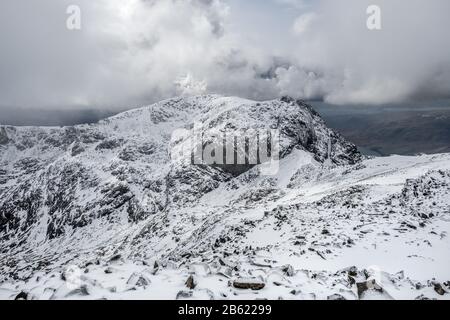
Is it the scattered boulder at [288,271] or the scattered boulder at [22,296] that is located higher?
the scattered boulder at [22,296]

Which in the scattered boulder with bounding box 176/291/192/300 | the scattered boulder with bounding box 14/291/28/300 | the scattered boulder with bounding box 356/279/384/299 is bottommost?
the scattered boulder with bounding box 356/279/384/299

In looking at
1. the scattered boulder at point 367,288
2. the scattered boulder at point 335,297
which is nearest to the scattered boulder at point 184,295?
the scattered boulder at point 335,297

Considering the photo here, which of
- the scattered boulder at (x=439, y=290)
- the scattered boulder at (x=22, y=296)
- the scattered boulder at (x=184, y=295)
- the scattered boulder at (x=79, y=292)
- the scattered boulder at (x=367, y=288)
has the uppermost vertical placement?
the scattered boulder at (x=79, y=292)

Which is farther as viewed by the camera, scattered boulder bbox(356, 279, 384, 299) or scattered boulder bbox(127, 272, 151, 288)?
scattered boulder bbox(127, 272, 151, 288)

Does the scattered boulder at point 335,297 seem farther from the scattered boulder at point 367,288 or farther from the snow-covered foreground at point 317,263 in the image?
the scattered boulder at point 367,288

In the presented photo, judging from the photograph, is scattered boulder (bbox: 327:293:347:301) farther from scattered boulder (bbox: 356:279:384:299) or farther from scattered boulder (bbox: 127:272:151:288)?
scattered boulder (bbox: 127:272:151:288)

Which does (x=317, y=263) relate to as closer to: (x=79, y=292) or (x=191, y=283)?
(x=191, y=283)

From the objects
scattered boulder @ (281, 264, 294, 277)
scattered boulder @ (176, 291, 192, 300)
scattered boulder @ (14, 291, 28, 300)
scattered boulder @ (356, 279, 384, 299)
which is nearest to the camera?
scattered boulder @ (14, 291, 28, 300)

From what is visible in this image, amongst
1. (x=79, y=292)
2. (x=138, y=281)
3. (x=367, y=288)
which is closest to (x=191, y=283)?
(x=138, y=281)

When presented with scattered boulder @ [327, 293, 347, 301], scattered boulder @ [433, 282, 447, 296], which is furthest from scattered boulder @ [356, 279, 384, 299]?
scattered boulder @ [433, 282, 447, 296]
